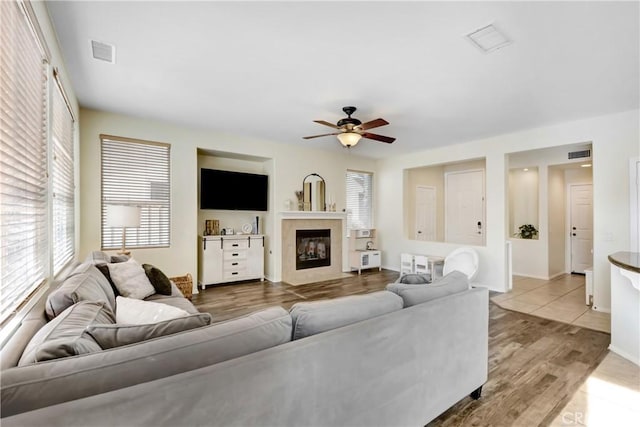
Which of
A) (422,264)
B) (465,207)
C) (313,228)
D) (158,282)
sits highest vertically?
(465,207)

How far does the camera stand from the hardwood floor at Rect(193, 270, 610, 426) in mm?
1930

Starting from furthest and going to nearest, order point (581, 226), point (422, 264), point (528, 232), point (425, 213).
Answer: point (425, 213) < point (581, 226) < point (528, 232) < point (422, 264)

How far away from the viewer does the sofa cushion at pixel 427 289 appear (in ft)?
5.85

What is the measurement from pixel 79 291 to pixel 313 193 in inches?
188

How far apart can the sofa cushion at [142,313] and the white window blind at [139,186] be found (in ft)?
10.8

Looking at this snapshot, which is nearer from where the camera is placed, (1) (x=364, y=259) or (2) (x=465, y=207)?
(1) (x=364, y=259)

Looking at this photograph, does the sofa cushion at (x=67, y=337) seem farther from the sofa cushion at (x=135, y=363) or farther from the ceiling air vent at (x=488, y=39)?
the ceiling air vent at (x=488, y=39)

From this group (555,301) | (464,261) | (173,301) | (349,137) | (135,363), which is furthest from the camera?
(464,261)

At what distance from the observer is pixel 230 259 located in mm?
5340

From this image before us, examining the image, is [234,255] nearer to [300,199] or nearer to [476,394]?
[300,199]

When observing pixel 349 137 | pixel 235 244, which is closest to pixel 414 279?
pixel 349 137

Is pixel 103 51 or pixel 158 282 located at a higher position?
pixel 103 51

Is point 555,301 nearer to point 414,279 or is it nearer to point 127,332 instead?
point 414,279

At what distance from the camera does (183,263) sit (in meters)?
4.72
